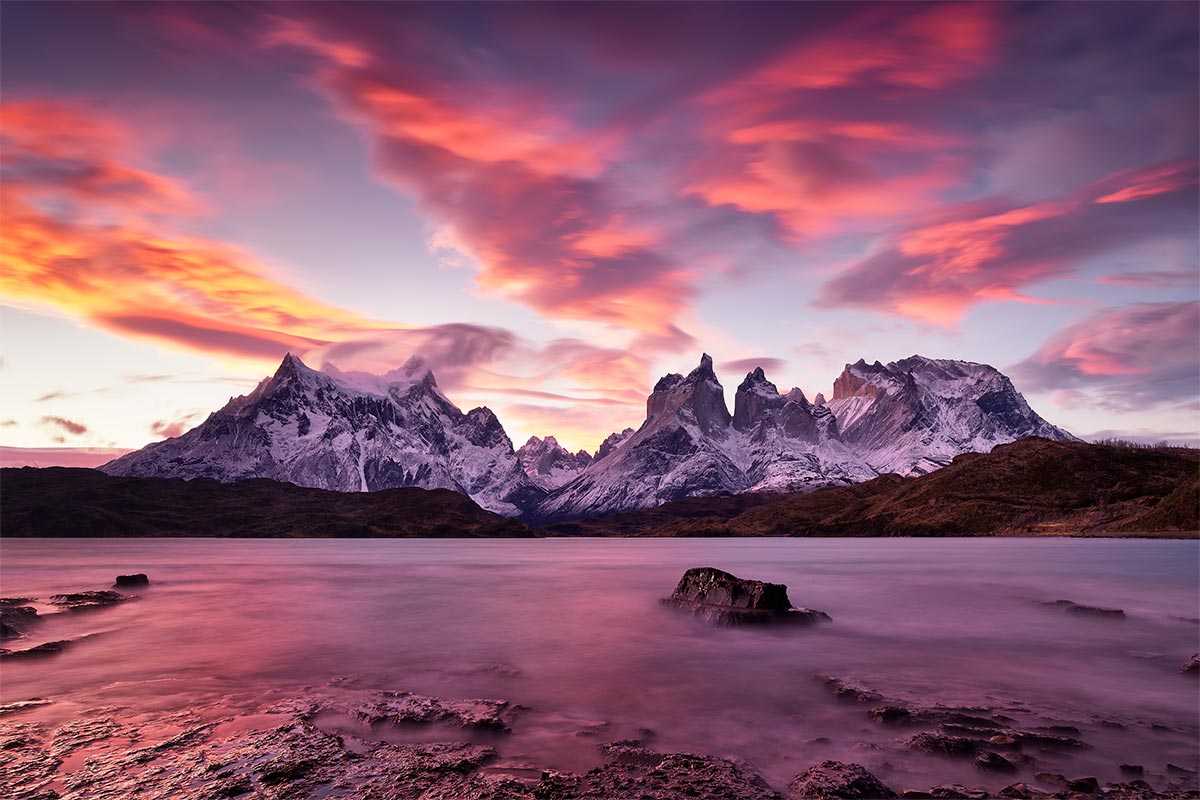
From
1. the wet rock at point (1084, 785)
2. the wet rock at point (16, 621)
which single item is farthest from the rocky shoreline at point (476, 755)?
the wet rock at point (16, 621)

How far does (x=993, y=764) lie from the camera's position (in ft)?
45.0

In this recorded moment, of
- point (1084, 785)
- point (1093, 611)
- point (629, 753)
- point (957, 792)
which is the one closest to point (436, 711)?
point (629, 753)

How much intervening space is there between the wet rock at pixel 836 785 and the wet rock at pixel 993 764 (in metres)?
2.43

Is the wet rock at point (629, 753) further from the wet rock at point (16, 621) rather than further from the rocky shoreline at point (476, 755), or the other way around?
the wet rock at point (16, 621)

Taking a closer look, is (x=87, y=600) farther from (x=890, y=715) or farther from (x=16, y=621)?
(x=890, y=715)

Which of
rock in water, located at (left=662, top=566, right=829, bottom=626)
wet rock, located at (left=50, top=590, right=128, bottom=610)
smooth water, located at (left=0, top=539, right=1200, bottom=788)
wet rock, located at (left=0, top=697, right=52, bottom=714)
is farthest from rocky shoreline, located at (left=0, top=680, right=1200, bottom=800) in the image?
wet rock, located at (left=50, top=590, right=128, bottom=610)

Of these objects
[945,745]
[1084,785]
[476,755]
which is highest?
[1084,785]

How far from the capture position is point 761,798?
12.3 metres

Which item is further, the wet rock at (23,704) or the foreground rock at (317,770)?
the wet rock at (23,704)

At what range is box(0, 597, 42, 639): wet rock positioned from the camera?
1200 inches

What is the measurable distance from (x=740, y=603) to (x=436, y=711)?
21917 millimetres

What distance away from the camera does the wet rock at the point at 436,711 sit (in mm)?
17281

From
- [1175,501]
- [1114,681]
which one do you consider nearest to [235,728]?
[1114,681]

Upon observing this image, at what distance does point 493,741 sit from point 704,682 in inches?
350
